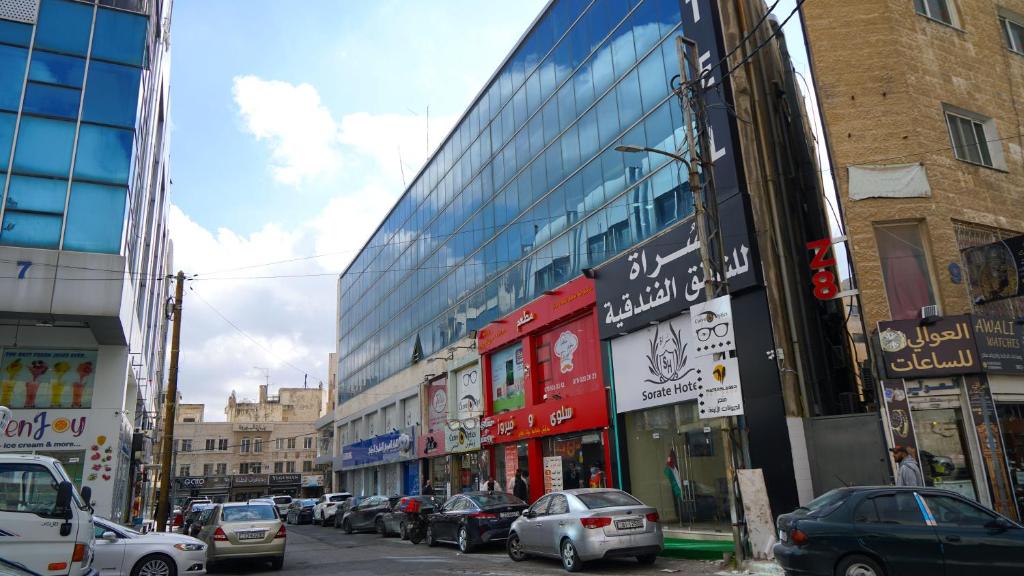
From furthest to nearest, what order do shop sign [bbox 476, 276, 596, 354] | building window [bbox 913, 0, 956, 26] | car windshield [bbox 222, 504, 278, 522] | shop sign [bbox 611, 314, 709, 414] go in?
shop sign [bbox 476, 276, 596, 354] < shop sign [bbox 611, 314, 709, 414] < building window [bbox 913, 0, 956, 26] < car windshield [bbox 222, 504, 278, 522]

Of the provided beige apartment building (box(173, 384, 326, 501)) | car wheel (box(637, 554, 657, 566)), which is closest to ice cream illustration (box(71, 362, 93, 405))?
car wheel (box(637, 554, 657, 566))

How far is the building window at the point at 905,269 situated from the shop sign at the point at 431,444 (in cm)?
2254

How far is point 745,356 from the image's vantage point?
51.3 ft

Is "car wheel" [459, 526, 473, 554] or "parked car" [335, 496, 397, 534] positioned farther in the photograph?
"parked car" [335, 496, 397, 534]

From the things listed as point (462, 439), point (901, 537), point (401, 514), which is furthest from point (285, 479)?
point (901, 537)

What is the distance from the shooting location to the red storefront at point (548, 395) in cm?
2181

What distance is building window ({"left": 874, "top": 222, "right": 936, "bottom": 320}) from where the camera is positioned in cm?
1500

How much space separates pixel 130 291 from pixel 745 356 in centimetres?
1909

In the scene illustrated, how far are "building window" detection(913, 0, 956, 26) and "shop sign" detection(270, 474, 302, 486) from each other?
76.7 m

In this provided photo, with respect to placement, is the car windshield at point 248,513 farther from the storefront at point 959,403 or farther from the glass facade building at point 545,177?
the storefront at point 959,403

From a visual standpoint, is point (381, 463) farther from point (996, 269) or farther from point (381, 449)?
point (996, 269)

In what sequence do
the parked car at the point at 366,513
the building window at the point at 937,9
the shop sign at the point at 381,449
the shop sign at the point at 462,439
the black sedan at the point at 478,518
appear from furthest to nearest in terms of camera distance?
the shop sign at the point at 381,449 < the shop sign at the point at 462,439 < the parked car at the point at 366,513 < the building window at the point at 937,9 < the black sedan at the point at 478,518

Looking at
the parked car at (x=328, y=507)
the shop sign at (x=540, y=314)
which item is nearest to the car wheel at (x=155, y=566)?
the shop sign at (x=540, y=314)

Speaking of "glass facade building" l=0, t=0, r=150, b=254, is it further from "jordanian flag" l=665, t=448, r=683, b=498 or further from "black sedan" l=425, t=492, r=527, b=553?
"jordanian flag" l=665, t=448, r=683, b=498
